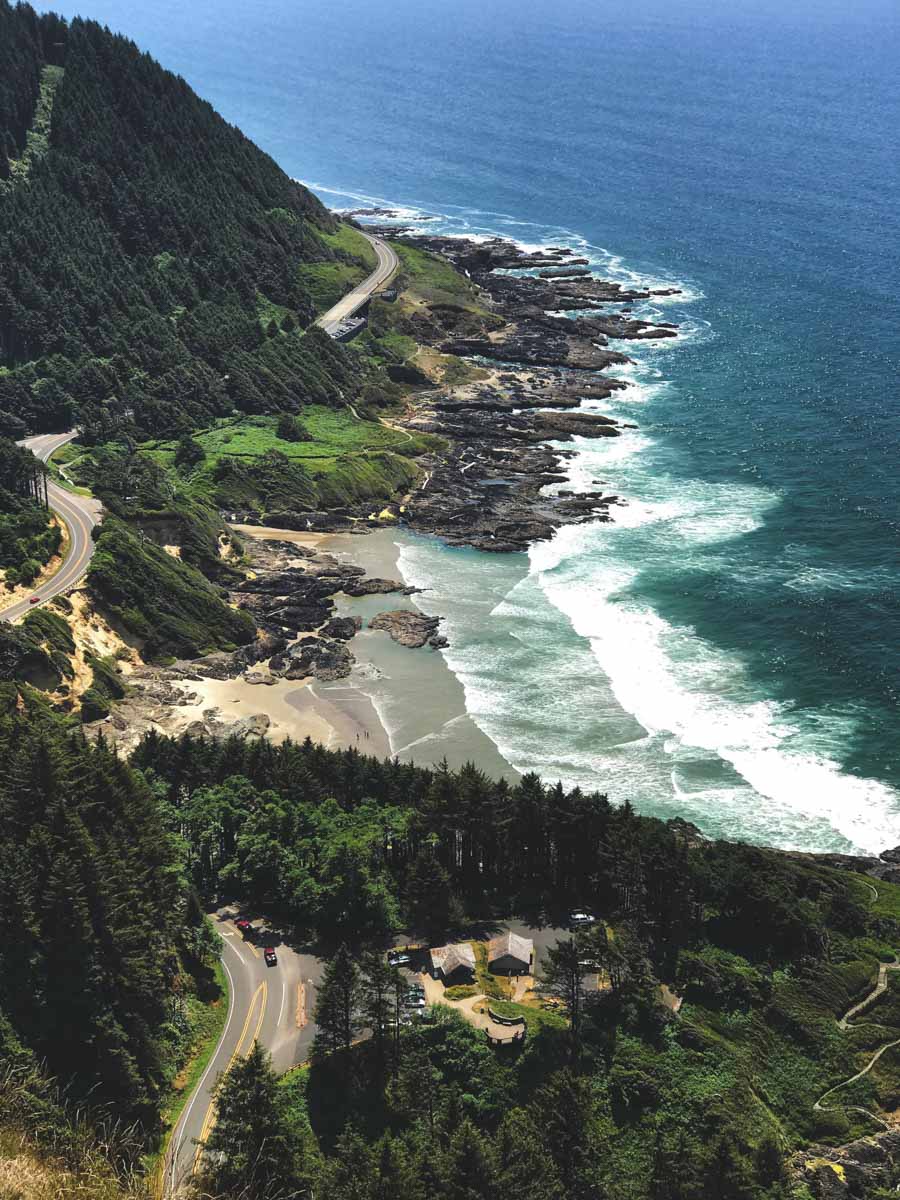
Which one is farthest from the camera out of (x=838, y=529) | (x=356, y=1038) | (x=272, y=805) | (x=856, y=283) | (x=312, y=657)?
(x=856, y=283)

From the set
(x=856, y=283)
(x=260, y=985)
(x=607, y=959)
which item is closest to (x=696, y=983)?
(x=607, y=959)

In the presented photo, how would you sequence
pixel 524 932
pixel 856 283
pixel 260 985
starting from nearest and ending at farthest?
pixel 260 985 < pixel 524 932 < pixel 856 283

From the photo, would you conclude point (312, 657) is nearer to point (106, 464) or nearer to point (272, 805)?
point (272, 805)

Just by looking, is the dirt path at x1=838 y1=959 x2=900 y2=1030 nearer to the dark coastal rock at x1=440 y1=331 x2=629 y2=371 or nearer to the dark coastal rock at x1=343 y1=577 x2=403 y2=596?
the dark coastal rock at x1=343 y1=577 x2=403 y2=596

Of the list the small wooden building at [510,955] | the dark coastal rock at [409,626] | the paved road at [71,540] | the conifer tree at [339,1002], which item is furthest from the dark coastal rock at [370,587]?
the conifer tree at [339,1002]

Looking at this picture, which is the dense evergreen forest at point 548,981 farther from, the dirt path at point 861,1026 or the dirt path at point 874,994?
the dirt path at point 874,994

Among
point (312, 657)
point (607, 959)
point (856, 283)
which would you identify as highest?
point (856, 283)

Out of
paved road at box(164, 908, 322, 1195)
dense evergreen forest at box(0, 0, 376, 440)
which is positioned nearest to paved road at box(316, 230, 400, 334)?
dense evergreen forest at box(0, 0, 376, 440)

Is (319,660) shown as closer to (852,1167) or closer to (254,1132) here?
(254,1132)
